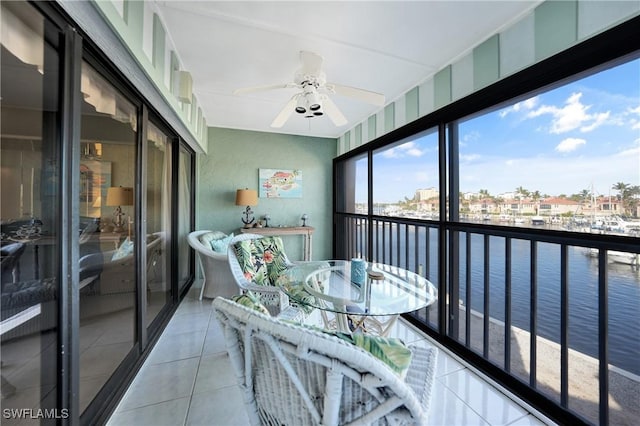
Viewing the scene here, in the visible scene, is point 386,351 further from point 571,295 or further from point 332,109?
point 332,109

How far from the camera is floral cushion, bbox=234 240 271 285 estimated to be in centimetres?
211

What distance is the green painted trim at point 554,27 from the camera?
1355 millimetres

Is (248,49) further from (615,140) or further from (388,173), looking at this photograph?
(615,140)

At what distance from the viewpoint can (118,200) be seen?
1.60m

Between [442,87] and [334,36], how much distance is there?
1096mm

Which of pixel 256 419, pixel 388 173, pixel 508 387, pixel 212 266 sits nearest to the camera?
pixel 256 419

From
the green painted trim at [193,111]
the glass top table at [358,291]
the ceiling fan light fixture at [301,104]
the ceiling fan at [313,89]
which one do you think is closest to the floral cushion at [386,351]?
the glass top table at [358,291]

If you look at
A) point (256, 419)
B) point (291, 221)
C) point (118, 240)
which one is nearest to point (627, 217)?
point (256, 419)

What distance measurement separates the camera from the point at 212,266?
3.02 m

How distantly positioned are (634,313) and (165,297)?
3.60 m

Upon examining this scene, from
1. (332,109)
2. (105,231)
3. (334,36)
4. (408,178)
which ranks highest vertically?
(334,36)

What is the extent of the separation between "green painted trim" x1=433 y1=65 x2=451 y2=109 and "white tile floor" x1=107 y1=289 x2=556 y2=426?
7.36 ft

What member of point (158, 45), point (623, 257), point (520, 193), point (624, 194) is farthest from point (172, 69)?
point (623, 257)

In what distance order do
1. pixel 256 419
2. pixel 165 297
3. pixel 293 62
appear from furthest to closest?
pixel 165 297 → pixel 293 62 → pixel 256 419
